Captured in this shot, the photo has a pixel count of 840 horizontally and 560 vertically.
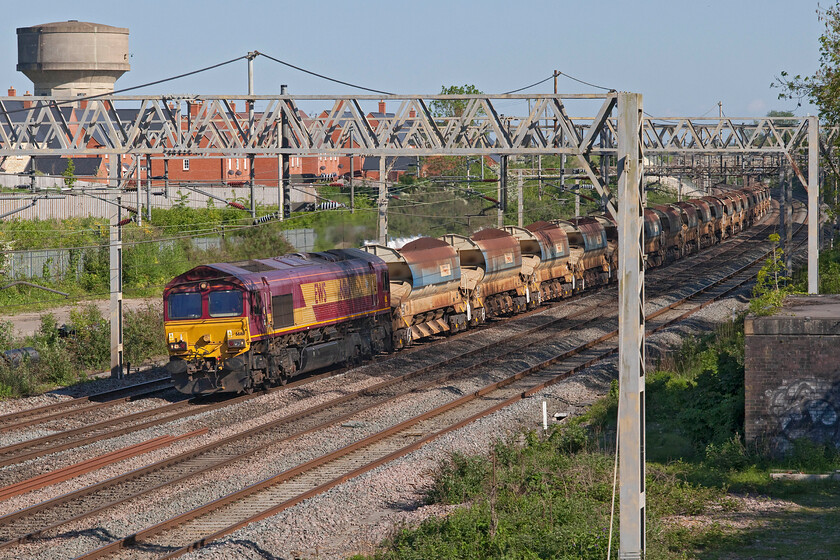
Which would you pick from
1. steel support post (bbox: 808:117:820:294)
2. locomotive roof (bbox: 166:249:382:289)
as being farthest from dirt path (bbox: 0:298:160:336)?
steel support post (bbox: 808:117:820:294)

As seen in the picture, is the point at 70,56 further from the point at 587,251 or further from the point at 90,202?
the point at 587,251

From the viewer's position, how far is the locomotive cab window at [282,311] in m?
24.0

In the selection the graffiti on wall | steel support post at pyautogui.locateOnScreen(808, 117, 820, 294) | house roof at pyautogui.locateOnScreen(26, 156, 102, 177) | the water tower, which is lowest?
the graffiti on wall

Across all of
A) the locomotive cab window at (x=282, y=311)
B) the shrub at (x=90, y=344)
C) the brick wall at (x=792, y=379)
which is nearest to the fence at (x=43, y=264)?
the shrub at (x=90, y=344)

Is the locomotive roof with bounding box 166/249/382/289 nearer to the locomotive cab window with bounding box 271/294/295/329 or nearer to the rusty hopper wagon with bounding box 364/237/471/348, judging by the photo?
the locomotive cab window with bounding box 271/294/295/329

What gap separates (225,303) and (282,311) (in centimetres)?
165

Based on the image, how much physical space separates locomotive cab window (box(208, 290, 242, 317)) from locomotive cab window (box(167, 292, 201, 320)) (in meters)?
0.33

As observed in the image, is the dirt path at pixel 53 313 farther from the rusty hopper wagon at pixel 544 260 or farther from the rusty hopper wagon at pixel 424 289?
the rusty hopper wagon at pixel 544 260

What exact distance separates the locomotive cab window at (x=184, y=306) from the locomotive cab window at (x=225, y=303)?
0.33 meters

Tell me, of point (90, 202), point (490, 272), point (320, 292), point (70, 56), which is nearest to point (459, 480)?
point (320, 292)

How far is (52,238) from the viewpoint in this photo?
1870 inches

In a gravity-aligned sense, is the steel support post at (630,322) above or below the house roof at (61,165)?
below

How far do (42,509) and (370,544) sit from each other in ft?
18.3

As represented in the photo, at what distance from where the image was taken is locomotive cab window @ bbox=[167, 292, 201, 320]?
23.2 meters
